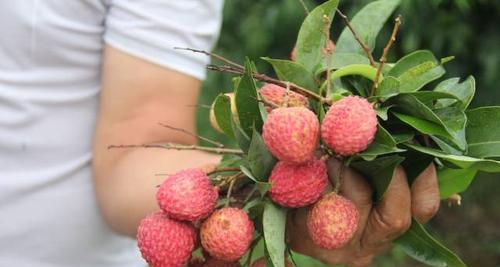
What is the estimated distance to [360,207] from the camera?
857mm

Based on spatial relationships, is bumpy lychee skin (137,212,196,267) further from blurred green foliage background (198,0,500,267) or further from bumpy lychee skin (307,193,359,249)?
blurred green foliage background (198,0,500,267)

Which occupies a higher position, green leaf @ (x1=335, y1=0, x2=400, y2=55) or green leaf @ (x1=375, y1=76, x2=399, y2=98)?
green leaf @ (x1=335, y1=0, x2=400, y2=55)

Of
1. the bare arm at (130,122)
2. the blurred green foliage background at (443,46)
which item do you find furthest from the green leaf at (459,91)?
the blurred green foliage background at (443,46)

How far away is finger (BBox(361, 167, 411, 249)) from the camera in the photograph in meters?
0.85

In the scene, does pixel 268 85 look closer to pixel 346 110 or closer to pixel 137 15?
pixel 346 110

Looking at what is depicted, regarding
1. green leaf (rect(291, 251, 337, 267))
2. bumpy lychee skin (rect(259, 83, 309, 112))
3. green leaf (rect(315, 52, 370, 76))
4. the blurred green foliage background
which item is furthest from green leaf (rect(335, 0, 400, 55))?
the blurred green foliage background

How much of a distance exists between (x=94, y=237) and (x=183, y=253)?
17.8 inches

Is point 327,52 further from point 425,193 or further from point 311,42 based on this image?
point 425,193

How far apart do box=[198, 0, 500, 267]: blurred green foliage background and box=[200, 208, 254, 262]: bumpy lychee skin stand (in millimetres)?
1248

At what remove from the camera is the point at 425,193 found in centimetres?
89

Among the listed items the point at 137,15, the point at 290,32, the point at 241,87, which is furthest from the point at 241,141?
the point at 290,32

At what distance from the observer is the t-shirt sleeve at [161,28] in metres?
1.10

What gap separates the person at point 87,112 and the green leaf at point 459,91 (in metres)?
0.32

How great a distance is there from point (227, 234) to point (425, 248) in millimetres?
267
